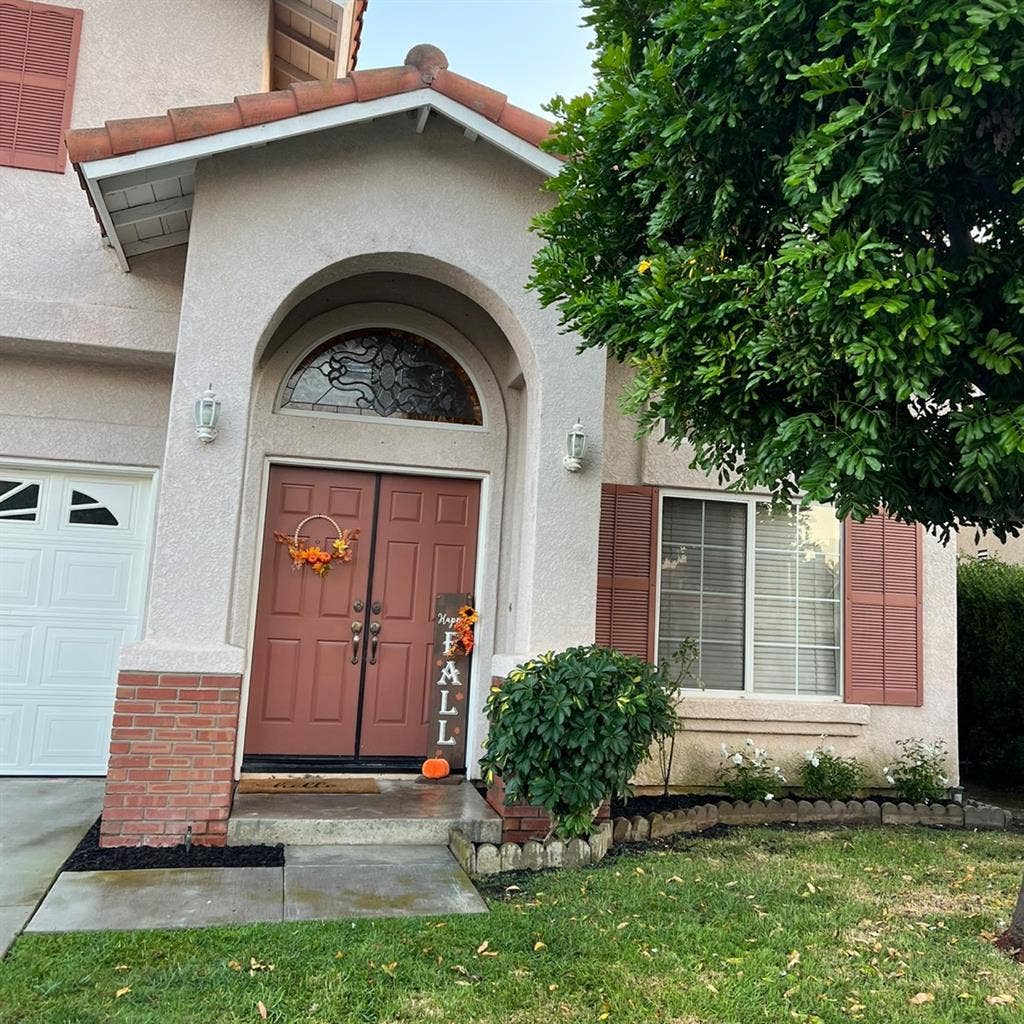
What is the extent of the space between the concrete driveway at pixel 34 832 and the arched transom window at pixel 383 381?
127 inches

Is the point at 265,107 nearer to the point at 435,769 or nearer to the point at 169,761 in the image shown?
the point at 169,761

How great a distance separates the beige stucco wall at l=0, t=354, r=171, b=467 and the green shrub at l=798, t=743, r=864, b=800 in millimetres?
5935

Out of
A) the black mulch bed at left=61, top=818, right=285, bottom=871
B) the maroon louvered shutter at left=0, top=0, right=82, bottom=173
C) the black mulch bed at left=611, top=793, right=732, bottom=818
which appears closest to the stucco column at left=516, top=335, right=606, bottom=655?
the black mulch bed at left=611, top=793, right=732, bottom=818

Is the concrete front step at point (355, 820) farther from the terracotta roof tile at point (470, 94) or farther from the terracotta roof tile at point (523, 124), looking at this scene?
the terracotta roof tile at point (470, 94)

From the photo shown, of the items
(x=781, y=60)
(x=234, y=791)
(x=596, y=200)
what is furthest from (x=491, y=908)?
(x=781, y=60)

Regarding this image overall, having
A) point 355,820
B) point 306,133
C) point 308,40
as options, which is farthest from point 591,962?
point 308,40

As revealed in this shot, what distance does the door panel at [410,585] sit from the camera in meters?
6.44

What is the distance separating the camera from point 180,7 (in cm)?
722

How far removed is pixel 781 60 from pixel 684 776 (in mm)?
5301

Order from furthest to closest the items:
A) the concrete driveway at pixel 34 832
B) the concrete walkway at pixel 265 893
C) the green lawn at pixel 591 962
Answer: the concrete driveway at pixel 34 832 < the concrete walkway at pixel 265 893 < the green lawn at pixel 591 962

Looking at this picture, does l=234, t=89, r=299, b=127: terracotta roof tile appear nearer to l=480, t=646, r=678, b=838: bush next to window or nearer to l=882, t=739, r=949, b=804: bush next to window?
l=480, t=646, r=678, b=838: bush next to window

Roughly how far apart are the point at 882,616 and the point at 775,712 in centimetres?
128

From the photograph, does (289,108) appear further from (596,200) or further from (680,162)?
(680,162)

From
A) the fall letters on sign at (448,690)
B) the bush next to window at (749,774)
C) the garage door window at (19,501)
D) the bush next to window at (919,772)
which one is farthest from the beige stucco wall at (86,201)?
the bush next to window at (919,772)
